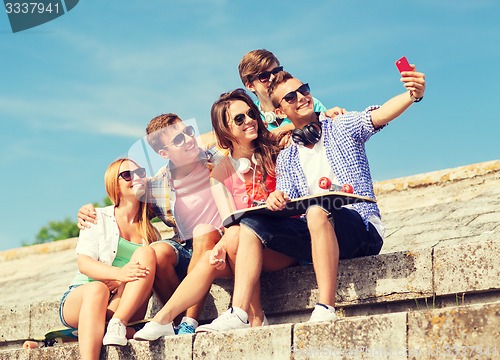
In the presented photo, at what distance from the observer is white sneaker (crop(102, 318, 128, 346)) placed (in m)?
4.38

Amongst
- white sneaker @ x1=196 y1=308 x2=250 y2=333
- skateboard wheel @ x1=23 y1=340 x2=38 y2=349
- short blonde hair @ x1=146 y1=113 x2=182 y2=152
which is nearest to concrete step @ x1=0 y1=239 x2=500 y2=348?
white sneaker @ x1=196 y1=308 x2=250 y2=333

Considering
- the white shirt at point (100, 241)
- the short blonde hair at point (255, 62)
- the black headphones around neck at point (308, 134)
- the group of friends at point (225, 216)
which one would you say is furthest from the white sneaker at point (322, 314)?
the short blonde hair at point (255, 62)

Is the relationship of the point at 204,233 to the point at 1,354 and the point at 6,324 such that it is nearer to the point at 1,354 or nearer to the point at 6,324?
the point at 1,354

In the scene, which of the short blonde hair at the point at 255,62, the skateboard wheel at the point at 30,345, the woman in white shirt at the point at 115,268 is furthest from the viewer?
the short blonde hair at the point at 255,62

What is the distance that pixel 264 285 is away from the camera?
4.71 metres

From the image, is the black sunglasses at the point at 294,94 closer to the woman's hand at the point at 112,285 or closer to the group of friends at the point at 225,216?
the group of friends at the point at 225,216

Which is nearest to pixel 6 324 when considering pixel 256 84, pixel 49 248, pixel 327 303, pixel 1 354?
pixel 1 354

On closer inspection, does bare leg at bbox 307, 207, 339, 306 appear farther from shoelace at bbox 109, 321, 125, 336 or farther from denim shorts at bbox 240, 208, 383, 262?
shoelace at bbox 109, 321, 125, 336

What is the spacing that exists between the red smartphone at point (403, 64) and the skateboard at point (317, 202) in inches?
26.5

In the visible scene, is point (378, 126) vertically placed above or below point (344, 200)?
above

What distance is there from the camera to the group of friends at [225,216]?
4219 mm

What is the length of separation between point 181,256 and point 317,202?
113cm

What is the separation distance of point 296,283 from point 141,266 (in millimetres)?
882

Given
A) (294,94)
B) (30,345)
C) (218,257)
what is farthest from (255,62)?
(30,345)
